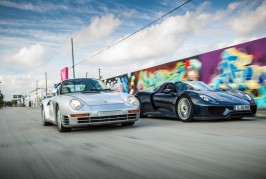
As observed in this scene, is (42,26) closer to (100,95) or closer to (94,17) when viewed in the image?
(94,17)

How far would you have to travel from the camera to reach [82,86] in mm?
6625

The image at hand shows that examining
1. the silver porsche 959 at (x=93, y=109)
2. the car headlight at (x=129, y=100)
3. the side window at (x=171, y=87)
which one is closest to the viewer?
the silver porsche 959 at (x=93, y=109)

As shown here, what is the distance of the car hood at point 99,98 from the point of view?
547 centimetres

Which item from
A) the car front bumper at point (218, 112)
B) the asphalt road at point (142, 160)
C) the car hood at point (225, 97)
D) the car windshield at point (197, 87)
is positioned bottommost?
the asphalt road at point (142, 160)

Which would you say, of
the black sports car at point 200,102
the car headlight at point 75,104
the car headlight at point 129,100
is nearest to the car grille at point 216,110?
the black sports car at point 200,102

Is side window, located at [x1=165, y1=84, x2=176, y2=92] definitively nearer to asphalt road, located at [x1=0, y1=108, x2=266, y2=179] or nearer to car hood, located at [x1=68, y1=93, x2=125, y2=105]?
car hood, located at [x1=68, y1=93, x2=125, y2=105]

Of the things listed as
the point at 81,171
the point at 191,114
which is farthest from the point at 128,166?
the point at 191,114

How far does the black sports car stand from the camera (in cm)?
632

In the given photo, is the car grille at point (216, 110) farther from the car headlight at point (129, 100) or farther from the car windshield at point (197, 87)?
the car headlight at point (129, 100)

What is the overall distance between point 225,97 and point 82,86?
337 cm

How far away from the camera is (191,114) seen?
21.6 ft

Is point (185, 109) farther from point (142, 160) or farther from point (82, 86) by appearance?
point (142, 160)

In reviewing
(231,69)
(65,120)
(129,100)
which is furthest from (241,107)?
(231,69)

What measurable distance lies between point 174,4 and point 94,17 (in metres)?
6.46
